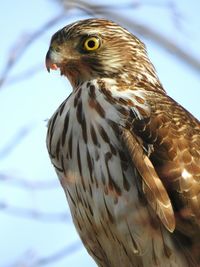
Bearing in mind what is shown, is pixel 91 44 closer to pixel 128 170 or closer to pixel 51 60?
pixel 51 60

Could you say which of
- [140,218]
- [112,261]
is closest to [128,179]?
[140,218]

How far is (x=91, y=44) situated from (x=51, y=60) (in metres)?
0.46

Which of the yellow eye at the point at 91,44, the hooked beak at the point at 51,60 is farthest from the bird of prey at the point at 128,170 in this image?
the yellow eye at the point at 91,44

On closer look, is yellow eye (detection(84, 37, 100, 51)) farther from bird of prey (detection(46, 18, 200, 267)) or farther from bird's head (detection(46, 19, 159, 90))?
bird of prey (detection(46, 18, 200, 267))

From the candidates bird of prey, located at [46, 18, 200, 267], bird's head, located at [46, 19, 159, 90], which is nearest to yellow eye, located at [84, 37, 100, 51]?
bird's head, located at [46, 19, 159, 90]

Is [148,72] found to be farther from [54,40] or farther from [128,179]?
[128,179]

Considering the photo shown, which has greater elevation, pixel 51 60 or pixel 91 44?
pixel 91 44

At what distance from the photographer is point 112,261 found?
4.85 m

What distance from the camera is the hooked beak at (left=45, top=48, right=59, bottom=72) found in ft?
16.3

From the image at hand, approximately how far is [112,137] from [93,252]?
A: 36.0 inches

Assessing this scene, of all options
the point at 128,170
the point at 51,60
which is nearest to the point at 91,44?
the point at 51,60

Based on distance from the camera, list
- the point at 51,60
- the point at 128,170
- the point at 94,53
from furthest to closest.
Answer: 1. the point at 94,53
2. the point at 51,60
3. the point at 128,170

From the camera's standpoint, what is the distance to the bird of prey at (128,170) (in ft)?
14.8

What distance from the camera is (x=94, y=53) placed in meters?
5.31
